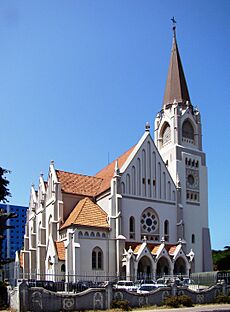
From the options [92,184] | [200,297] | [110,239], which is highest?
[92,184]

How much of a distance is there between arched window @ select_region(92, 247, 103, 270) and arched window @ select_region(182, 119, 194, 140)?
22167 millimetres

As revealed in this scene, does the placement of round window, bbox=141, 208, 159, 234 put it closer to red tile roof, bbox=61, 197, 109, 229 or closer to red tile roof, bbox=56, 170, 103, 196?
red tile roof, bbox=61, 197, 109, 229

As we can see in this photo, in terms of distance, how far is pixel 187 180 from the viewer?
6431 centimetres

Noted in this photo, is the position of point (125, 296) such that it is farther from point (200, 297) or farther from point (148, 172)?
point (148, 172)

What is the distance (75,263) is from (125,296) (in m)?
15.6

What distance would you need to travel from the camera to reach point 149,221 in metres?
57.8

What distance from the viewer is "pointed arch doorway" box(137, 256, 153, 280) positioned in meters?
53.0

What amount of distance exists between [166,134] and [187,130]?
9.63ft

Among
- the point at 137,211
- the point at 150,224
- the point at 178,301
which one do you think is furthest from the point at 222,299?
the point at 150,224

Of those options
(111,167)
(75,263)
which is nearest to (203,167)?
(111,167)

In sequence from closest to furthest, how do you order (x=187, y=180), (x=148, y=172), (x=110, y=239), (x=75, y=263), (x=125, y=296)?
(x=125, y=296)
(x=75, y=263)
(x=110, y=239)
(x=148, y=172)
(x=187, y=180)

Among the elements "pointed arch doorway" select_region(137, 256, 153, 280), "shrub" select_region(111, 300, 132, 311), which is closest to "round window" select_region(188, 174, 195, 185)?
"pointed arch doorway" select_region(137, 256, 153, 280)

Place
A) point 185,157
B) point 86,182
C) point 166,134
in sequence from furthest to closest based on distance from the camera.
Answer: point 166,134 → point 185,157 → point 86,182

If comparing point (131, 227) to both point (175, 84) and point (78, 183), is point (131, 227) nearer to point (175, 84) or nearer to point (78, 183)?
point (78, 183)
